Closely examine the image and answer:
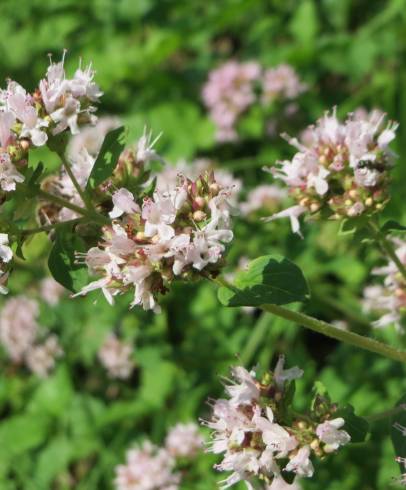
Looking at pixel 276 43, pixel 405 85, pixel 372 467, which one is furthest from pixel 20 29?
pixel 372 467

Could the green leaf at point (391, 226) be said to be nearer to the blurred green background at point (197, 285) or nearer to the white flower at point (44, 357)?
the blurred green background at point (197, 285)

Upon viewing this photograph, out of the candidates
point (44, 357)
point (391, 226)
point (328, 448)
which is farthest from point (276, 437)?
point (44, 357)

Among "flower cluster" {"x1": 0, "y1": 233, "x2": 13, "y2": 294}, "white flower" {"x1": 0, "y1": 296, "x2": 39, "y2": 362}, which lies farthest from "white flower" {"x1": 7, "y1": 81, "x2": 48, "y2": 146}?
"white flower" {"x1": 0, "y1": 296, "x2": 39, "y2": 362}

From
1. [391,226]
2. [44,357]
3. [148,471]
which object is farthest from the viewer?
[44,357]

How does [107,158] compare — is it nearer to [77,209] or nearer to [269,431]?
[77,209]

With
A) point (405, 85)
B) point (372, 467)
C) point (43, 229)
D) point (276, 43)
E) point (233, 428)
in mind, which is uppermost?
point (276, 43)

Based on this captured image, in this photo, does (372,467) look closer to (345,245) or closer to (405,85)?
(345,245)

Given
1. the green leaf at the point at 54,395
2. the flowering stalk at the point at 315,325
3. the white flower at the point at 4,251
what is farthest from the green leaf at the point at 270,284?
the green leaf at the point at 54,395
